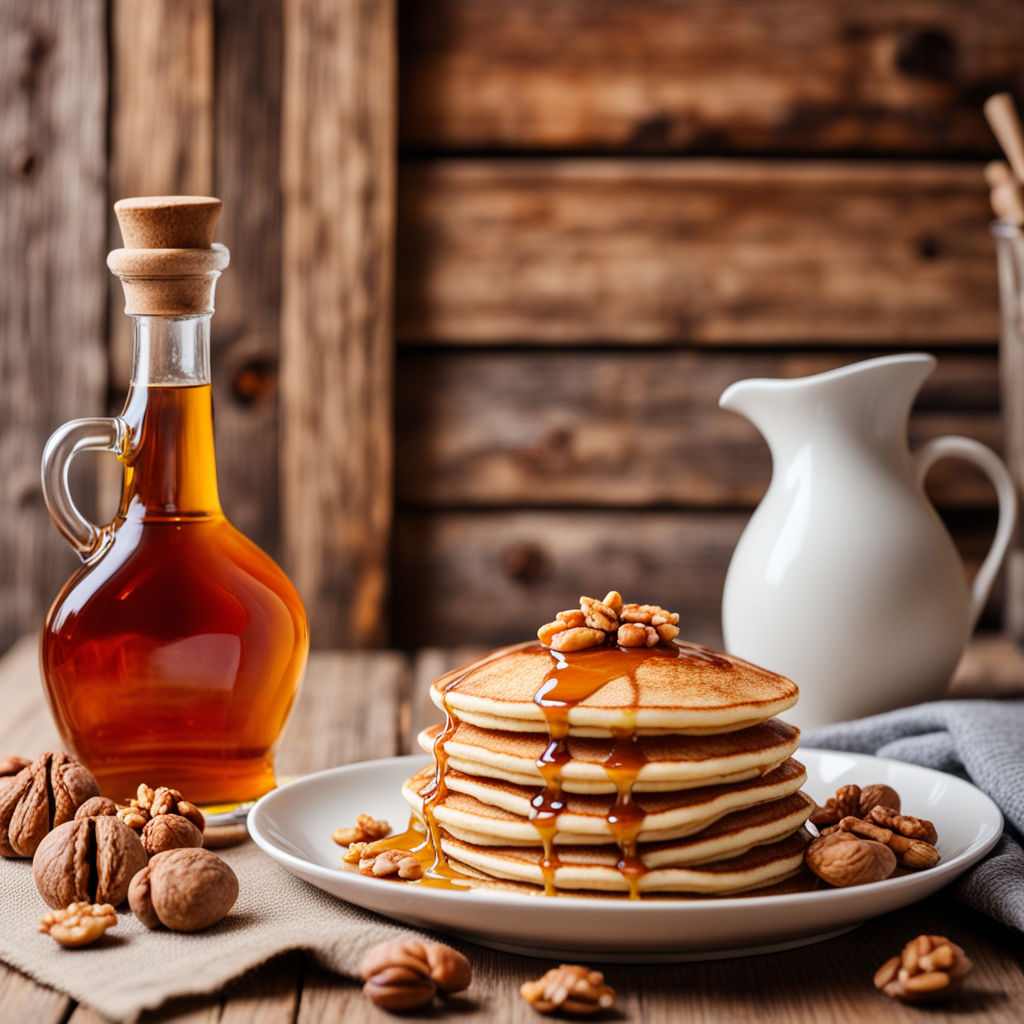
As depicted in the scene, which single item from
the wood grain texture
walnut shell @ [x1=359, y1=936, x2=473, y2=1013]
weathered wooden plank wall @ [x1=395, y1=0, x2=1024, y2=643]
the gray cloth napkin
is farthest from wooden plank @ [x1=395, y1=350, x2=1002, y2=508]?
walnut shell @ [x1=359, y1=936, x2=473, y2=1013]

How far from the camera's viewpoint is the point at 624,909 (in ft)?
2.24

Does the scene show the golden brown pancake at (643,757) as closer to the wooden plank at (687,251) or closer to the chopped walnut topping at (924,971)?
the chopped walnut topping at (924,971)

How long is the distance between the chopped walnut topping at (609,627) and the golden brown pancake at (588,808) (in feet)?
0.33

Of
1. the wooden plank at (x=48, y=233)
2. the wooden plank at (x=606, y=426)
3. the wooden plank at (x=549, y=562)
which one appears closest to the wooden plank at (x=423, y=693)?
the wooden plank at (x=549, y=562)

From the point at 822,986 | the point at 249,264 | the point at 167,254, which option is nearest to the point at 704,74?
the point at 249,264

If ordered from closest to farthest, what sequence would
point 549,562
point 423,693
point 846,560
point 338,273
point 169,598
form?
1. point 169,598
2. point 846,560
3. point 423,693
4. point 338,273
5. point 549,562

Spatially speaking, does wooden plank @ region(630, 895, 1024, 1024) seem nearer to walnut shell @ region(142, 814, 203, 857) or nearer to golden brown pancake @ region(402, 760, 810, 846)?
golden brown pancake @ region(402, 760, 810, 846)

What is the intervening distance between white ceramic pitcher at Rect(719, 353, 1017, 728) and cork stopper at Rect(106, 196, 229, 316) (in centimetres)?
52

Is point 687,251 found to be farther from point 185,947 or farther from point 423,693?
point 185,947

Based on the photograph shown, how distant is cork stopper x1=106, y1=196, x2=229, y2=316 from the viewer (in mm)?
983

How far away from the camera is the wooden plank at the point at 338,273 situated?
6.56ft

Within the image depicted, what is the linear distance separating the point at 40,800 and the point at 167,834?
0.11 m

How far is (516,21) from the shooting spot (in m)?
2.04

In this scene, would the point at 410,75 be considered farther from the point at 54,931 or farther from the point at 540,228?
the point at 54,931
